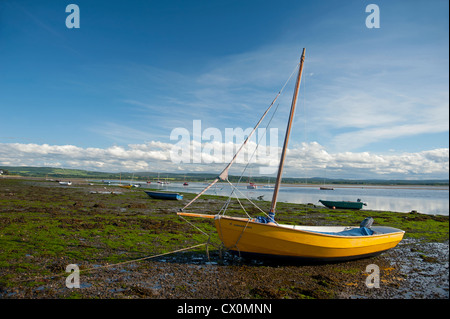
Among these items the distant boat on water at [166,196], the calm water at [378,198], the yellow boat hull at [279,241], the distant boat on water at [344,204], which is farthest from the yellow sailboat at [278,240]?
the distant boat on water at [166,196]

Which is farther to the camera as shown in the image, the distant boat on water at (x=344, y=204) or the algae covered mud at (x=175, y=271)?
the distant boat on water at (x=344, y=204)

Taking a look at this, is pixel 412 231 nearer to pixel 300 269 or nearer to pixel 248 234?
pixel 300 269

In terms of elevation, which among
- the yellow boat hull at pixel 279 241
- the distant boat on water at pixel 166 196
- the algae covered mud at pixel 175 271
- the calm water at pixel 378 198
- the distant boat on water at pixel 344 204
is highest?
the yellow boat hull at pixel 279 241

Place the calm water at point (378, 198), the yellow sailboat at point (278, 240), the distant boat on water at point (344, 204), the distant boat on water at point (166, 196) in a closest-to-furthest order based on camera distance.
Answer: the yellow sailboat at point (278, 240)
the distant boat on water at point (344, 204)
the distant boat on water at point (166, 196)
the calm water at point (378, 198)

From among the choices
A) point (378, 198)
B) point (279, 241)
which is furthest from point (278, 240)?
point (378, 198)

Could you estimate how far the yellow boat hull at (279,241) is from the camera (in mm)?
11703

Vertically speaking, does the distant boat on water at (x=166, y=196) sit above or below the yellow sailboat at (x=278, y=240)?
below

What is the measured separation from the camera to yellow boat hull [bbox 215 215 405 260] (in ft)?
38.4

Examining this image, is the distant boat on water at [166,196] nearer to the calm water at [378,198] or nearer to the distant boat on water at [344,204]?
the calm water at [378,198]

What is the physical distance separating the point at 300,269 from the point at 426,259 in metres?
7.85

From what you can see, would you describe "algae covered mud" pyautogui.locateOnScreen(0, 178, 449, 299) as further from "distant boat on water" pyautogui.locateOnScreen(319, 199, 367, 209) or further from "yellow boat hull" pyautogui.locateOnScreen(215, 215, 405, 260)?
"distant boat on water" pyautogui.locateOnScreen(319, 199, 367, 209)

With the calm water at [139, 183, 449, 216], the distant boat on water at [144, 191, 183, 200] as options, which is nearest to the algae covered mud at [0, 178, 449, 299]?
the calm water at [139, 183, 449, 216]
